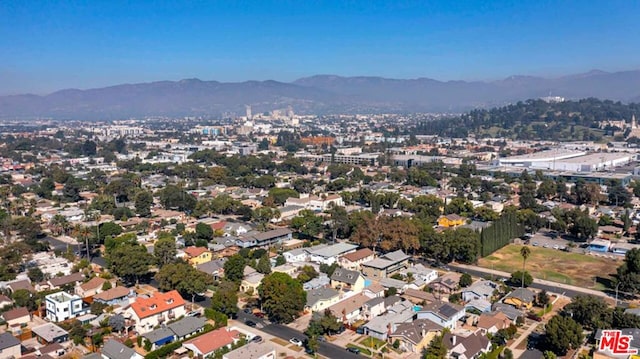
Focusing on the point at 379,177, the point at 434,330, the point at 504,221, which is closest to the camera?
the point at 434,330

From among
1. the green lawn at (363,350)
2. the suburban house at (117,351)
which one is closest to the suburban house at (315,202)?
the green lawn at (363,350)

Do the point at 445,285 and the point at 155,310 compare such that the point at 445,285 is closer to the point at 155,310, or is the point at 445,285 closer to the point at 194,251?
the point at 155,310

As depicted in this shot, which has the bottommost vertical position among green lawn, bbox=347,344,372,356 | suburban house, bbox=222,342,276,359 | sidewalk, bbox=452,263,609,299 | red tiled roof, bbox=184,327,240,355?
sidewalk, bbox=452,263,609,299

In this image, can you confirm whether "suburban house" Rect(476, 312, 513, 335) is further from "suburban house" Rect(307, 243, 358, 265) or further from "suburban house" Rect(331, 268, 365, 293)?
"suburban house" Rect(307, 243, 358, 265)

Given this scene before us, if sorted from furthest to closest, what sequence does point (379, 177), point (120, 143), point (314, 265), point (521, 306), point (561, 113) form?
point (561, 113)
point (120, 143)
point (379, 177)
point (314, 265)
point (521, 306)

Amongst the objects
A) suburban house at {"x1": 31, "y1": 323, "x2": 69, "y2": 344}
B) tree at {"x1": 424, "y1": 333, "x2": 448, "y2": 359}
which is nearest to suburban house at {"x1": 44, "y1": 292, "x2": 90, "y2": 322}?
suburban house at {"x1": 31, "y1": 323, "x2": 69, "y2": 344}

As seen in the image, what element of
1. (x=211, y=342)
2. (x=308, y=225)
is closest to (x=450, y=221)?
(x=308, y=225)

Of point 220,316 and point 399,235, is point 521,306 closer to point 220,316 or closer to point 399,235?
point 399,235

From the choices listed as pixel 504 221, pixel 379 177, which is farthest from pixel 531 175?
pixel 504 221
